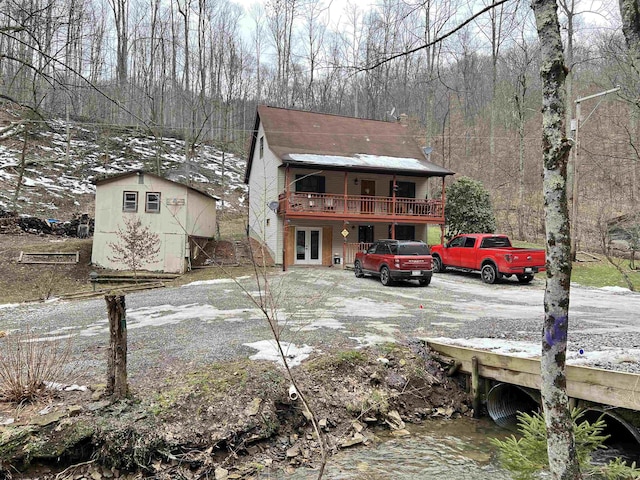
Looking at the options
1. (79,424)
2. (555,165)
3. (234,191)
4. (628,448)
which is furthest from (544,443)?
(234,191)

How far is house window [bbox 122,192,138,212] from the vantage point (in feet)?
60.6

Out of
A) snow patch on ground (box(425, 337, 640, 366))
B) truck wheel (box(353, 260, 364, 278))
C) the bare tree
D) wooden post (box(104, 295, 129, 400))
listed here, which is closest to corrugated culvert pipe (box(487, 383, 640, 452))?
snow patch on ground (box(425, 337, 640, 366))

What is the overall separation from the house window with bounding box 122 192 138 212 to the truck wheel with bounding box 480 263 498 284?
1531 cm

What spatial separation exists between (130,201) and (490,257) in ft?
51.5

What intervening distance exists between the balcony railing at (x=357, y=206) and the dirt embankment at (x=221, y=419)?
13.5 m

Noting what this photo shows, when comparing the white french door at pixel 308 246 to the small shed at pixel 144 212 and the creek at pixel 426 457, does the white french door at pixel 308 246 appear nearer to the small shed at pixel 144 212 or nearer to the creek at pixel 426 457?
the small shed at pixel 144 212

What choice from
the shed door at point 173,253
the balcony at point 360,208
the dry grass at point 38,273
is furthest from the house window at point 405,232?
the dry grass at point 38,273

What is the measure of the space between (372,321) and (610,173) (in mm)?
31645

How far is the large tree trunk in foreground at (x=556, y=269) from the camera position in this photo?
267 cm

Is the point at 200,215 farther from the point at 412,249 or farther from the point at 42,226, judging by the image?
the point at 412,249

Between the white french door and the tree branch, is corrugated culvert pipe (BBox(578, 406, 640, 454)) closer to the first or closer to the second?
the tree branch

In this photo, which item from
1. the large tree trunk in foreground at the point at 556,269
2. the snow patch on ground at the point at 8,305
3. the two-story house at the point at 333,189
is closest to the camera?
the large tree trunk in foreground at the point at 556,269

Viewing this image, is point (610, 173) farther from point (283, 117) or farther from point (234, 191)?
point (234, 191)

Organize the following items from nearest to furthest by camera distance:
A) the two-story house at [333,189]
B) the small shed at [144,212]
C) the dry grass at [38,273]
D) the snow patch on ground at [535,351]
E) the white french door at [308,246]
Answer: the snow patch on ground at [535,351]
the dry grass at [38,273]
the small shed at [144,212]
the two-story house at [333,189]
the white french door at [308,246]
